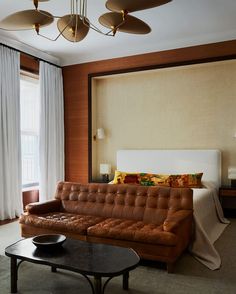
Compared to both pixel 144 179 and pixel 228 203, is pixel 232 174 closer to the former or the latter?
pixel 228 203

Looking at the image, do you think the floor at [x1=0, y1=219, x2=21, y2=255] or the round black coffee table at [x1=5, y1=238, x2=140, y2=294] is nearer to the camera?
the round black coffee table at [x1=5, y1=238, x2=140, y2=294]

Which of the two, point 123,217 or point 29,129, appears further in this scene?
point 29,129

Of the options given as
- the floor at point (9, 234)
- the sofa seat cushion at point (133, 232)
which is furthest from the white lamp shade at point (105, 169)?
the sofa seat cushion at point (133, 232)

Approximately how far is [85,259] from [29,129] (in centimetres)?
408

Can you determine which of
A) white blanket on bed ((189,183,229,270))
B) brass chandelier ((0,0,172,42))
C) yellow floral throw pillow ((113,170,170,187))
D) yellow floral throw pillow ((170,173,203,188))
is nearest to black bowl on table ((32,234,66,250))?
white blanket on bed ((189,183,229,270))

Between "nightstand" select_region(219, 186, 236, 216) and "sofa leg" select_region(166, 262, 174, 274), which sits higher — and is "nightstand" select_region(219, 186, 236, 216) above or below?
above

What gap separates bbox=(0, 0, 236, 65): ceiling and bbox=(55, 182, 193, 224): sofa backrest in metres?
2.42

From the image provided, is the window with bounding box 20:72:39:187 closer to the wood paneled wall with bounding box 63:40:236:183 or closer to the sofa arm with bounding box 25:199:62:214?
the wood paneled wall with bounding box 63:40:236:183

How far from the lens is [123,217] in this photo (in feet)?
12.1

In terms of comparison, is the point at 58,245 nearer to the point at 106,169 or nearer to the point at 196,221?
the point at 196,221

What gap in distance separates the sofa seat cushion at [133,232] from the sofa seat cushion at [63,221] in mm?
122

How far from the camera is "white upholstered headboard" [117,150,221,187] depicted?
5105 mm

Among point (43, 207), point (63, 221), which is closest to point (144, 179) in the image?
point (43, 207)

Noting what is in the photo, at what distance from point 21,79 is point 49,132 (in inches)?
44.3
